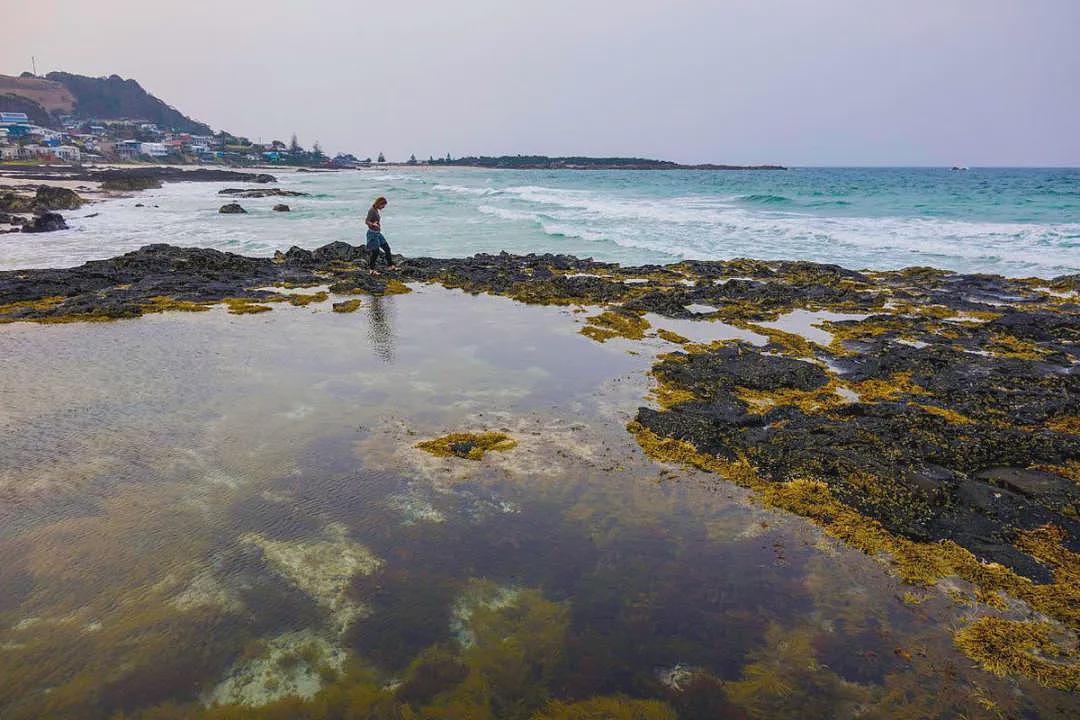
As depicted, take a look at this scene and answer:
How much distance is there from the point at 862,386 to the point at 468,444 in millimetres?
6108

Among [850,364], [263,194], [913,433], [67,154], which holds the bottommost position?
[913,433]

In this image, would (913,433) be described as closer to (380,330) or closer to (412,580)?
(412,580)

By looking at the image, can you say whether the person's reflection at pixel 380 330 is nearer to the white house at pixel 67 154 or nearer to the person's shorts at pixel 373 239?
the person's shorts at pixel 373 239

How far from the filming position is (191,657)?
358 cm

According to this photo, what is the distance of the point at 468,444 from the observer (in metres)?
6.41

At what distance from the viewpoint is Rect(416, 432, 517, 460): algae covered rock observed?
623cm

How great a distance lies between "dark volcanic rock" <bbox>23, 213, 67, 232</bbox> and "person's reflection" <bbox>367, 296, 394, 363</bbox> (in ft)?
65.3

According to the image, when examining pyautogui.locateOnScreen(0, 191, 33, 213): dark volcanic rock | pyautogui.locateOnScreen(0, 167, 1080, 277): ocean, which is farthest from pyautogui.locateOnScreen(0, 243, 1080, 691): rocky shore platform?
pyautogui.locateOnScreen(0, 191, 33, 213): dark volcanic rock

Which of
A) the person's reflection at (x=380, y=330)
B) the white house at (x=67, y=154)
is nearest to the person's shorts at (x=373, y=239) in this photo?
the person's reflection at (x=380, y=330)

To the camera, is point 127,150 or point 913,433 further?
A: point 127,150

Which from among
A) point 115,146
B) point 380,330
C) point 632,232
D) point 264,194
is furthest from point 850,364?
point 115,146

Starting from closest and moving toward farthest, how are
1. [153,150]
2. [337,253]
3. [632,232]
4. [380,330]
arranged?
[380,330] < [337,253] < [632,232] < [153,150]

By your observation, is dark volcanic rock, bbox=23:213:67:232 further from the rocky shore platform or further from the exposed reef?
the exposed reef

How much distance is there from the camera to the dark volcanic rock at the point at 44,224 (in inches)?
931
